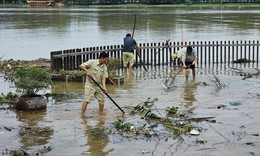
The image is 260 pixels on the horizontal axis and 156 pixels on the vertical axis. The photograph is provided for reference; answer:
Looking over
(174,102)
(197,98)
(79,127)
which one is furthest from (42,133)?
(197,98)

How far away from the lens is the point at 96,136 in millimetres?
10672

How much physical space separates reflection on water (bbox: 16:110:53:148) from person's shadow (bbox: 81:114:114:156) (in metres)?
0.83

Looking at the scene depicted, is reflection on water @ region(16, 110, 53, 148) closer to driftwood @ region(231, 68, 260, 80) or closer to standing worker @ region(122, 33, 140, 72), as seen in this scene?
standing worker @ region(122, 33, 140, 72)

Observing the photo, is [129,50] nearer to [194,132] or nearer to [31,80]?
[31,80]

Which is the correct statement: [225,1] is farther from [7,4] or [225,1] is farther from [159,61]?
[159,61]

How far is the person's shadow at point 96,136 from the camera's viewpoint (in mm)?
9711

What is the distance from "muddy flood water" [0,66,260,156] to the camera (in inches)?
388

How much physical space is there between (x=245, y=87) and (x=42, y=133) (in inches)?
322

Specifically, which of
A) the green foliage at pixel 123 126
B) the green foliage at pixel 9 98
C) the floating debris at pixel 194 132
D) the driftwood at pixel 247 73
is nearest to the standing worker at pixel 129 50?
the driftwood at pixel 247 73

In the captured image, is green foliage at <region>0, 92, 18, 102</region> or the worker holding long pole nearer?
the worker holding long pole

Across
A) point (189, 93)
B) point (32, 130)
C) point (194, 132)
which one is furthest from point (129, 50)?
point (194, 132)

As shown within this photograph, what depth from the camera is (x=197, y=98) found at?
15016mm

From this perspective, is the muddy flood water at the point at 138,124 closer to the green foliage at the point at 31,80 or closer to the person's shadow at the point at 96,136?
the person's shadow at the point at 96,136

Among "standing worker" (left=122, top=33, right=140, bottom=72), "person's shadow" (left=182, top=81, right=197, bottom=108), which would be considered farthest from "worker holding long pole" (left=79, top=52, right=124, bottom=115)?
"standing worker" (left=122, top=33, right=140, bottom=72)
